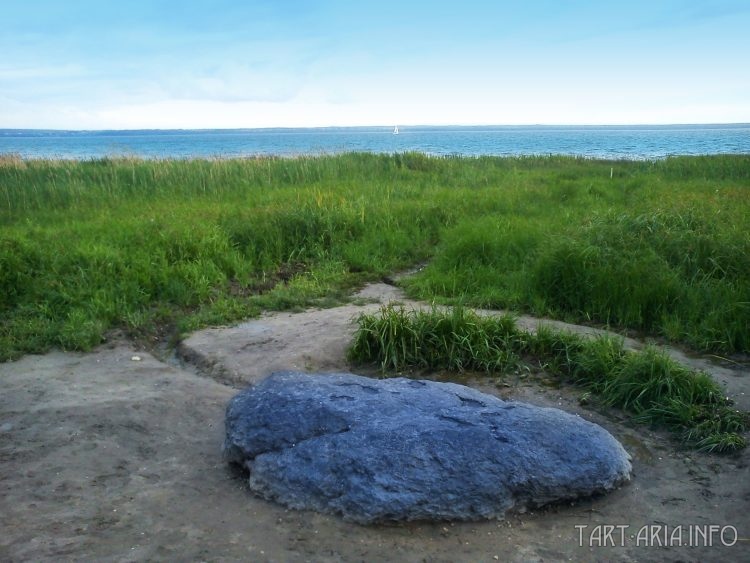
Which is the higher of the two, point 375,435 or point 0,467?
point 375,435

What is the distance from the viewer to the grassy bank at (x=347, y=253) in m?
6.25

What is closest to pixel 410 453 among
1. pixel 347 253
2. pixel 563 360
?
pixel 563 360

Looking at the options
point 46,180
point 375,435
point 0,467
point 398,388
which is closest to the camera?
point 375,435

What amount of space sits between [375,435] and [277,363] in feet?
6.15

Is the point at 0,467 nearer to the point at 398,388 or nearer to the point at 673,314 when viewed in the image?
the point at 398,388

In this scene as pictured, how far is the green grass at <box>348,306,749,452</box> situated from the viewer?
4.28 m

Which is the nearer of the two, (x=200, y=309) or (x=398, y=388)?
(x=398, y=388)

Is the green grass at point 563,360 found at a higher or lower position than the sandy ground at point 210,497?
higher

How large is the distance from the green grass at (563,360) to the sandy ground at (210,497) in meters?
0.19

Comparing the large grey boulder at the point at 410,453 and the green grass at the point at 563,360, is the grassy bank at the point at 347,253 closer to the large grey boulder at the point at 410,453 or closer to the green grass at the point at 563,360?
the green grass at the point at 563,360

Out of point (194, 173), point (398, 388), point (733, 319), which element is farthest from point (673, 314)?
point (194, 173)

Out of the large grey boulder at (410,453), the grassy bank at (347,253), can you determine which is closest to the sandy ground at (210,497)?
the large grey boulder at (410,453)

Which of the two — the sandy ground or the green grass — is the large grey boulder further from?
the green grass

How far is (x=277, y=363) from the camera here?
17.2ft
